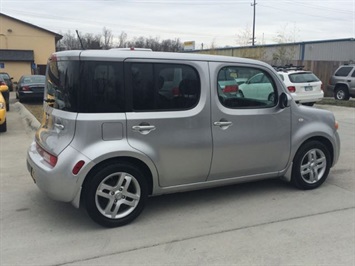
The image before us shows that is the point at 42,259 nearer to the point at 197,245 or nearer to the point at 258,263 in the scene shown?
the point at 197,245

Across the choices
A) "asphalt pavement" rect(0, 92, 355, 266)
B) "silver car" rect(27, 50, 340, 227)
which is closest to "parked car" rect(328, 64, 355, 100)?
"asphalt pavement" rect(0, 92, 355, 266)

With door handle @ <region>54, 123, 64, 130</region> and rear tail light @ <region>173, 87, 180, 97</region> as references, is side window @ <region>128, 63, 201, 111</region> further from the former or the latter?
door handle @ <region>54, 123, 64, 130</region>

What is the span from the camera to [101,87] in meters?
3.93

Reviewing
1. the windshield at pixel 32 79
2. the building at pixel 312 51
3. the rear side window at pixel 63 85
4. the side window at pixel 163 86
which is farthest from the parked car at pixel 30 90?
the building at pixel 312 51

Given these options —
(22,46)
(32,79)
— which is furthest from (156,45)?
(32,79)

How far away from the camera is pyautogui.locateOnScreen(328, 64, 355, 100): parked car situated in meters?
18.5

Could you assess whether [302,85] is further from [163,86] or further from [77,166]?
[77,166]

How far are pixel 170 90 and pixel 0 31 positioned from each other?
1843 inches

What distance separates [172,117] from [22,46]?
46610mm

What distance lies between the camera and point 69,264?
11.0 feet

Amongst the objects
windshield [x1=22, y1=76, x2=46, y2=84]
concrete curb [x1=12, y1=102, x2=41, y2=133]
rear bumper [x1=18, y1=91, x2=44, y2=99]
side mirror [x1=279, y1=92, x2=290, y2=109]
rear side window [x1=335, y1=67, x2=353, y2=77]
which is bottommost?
concrete curb [x1=12, y1=102, x2=41, y2=133]

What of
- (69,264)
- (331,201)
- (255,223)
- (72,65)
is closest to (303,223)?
(255,223)

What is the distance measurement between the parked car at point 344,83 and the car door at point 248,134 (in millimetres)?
15316

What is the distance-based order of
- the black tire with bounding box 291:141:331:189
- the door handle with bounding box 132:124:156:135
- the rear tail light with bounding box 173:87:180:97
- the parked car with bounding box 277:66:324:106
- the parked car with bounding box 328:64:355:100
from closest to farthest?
the door handle with bounding box 132:124:156:135 < the rear tail light with bounding box 173:87:180:97 < the black tire with bounding box 291:141:331:189 < the parked car with bounding box 277:66:324:106 < the parked car with bounding box 328:64:355:100
